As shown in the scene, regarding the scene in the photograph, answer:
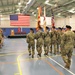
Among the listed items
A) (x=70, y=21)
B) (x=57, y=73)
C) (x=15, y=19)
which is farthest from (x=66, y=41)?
(x=70, y=21)

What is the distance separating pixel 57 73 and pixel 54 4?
65.5 ft

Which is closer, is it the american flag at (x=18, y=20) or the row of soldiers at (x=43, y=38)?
the row of soldiers at (x=43, y=38)

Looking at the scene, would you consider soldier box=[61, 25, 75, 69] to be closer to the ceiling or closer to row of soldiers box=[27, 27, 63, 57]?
row of soldiers box=[27, 27, 63, 57]

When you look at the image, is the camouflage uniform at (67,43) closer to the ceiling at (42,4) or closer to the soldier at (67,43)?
the soldier at (67,43)

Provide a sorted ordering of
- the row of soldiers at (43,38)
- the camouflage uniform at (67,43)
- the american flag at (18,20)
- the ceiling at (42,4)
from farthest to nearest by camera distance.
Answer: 1. the american flag at (18,20)
2. the ceiling at (42,4)
3. the row of soldiers at (43,38)
4. the camouflage uniform at (67,43)

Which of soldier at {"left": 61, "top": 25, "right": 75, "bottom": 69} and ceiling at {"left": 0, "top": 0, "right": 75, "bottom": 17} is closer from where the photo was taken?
soldier at {"left": 61, "top": 25, "right": 75, "bottom": 69}

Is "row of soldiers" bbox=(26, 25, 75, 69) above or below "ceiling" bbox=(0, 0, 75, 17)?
below

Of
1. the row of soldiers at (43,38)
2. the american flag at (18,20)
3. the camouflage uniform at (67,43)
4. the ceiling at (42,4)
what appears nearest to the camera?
the camouflage uniform at (67,43)

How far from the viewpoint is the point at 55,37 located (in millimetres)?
11750

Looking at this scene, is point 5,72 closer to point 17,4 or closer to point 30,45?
point 30,45

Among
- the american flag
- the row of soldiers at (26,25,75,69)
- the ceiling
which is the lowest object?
the row of soldiers at (26,25,75,69)

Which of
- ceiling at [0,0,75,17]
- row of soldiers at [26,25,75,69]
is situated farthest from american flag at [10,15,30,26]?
row of soldiers at [26,25,75,69]

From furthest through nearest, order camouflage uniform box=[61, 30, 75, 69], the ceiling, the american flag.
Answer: the american flag
the ceiling
camouflage uniform box=[61, 30, 75, 69]

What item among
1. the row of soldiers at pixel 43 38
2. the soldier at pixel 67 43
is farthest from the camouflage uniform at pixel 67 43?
the row of soldiers at pixel 43 38
